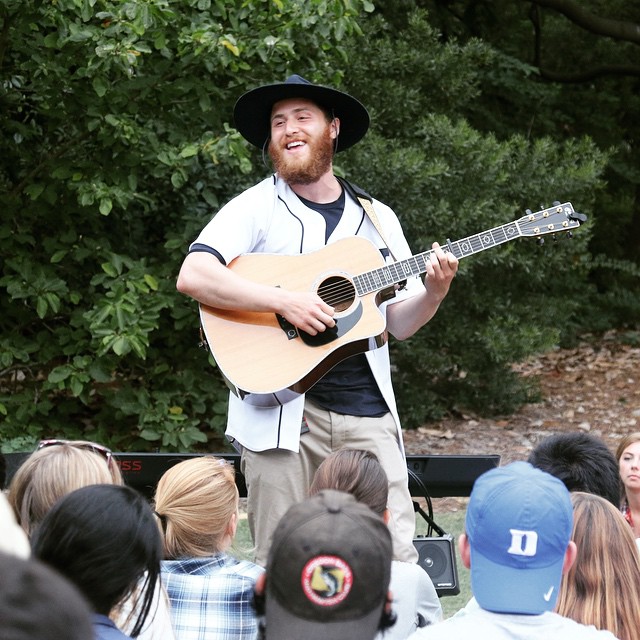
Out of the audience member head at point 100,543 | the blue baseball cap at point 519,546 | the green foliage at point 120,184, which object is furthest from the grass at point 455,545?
the blue baseball cap at point 519,546

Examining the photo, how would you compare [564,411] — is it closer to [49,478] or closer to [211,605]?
[211,605]

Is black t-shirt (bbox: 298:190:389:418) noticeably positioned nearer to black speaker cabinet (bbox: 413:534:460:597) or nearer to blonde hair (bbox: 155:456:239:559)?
black speaker cabinet (bbox: 413:534:460:597)

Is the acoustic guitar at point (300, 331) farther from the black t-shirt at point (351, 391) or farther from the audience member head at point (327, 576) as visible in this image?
the audience member head at point (327, 576)

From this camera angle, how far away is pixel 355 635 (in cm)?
190

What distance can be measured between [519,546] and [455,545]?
4.21 metres

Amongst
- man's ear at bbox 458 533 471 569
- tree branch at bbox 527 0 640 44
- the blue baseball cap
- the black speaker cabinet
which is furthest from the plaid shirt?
tree branch at bbox 527 0 640 44

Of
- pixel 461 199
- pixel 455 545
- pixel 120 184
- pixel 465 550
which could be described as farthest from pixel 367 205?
pixel 461 199

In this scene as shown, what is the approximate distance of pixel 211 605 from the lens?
3.00 metres

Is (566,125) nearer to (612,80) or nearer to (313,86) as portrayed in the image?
(612,80)

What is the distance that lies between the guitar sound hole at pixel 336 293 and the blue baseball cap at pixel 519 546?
6.37ft

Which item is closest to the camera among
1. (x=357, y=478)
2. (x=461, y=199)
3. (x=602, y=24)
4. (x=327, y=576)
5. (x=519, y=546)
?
(x=327, y=576)

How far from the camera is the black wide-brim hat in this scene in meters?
4.29

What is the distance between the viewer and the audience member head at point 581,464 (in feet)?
11.7

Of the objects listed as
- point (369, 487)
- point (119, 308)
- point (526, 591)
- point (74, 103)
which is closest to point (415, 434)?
point (119, 308)
